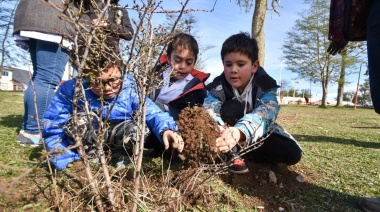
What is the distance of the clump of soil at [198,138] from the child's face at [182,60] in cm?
121

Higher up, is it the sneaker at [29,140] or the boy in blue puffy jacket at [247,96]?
the boy in blue puffy jacket at [247,96]

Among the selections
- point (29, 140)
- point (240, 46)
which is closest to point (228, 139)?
point (240, 46)

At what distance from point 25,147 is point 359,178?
3265mm

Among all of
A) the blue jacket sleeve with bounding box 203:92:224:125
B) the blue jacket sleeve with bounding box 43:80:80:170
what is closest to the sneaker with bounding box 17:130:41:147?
the blue jacket sleeve with bounding box 43:80:80:170

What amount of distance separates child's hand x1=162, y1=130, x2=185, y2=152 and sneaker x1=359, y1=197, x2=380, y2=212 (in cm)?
133

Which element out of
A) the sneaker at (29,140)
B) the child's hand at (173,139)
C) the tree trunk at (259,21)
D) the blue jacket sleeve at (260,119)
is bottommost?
the sneaker at (29,140)

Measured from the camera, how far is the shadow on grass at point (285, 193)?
201 cm

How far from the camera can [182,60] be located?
3109 mm

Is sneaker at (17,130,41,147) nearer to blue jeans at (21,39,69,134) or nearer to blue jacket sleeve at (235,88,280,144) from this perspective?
blue jeans at (21,39,69,134)

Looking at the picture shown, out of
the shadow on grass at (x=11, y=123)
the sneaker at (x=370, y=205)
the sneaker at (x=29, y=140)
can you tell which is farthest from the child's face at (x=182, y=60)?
the shadow on grass at (x=11, y=123)

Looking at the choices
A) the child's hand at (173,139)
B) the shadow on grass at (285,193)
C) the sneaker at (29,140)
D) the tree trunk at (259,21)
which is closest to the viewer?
the child's hand at (173,139)

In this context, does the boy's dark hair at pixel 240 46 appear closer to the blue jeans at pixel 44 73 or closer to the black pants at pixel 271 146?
the black pants at pixel 271 146

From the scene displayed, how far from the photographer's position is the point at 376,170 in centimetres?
299

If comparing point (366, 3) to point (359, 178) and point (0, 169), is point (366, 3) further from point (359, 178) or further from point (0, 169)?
point (0, 169)
